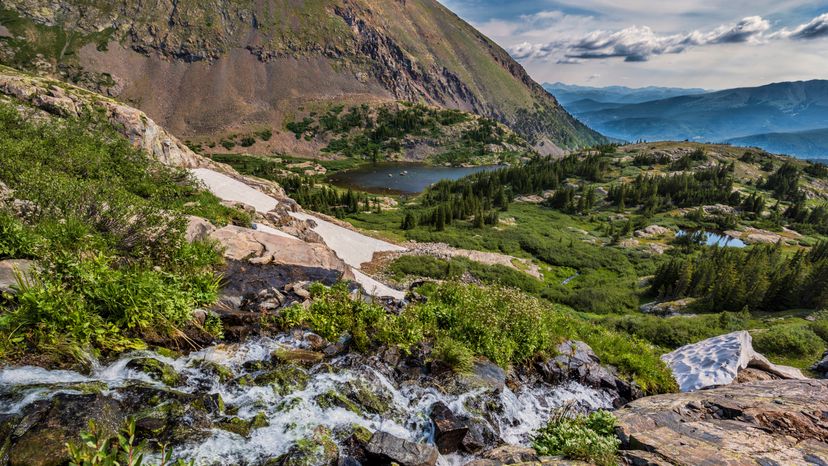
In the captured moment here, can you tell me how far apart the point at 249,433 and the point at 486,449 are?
18.0 feet

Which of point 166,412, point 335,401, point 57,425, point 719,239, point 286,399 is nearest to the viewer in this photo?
point 57,425

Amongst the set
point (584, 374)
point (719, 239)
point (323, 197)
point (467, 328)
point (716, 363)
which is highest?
point (467, 328)

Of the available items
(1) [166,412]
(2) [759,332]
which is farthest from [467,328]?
(2) [759,332]

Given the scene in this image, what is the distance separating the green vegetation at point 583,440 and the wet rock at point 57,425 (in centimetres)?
799

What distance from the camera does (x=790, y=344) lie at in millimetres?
21688

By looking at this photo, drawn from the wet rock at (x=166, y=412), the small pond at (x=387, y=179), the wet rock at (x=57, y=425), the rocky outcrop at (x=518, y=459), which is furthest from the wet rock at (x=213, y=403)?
the small pond at (x=387, y=179)

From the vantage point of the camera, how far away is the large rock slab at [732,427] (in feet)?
22.6

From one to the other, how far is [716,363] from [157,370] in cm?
2049

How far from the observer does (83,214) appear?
37.9 feet

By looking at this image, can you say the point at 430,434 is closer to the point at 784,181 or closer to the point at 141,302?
the point at 141,302

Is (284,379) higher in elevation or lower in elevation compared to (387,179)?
higher

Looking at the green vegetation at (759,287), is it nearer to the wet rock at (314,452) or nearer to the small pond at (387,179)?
the wet rock at (314,452)

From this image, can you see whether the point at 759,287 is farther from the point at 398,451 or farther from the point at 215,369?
the point at 215,369

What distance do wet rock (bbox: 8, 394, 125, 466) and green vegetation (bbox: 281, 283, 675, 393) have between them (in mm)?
5108
